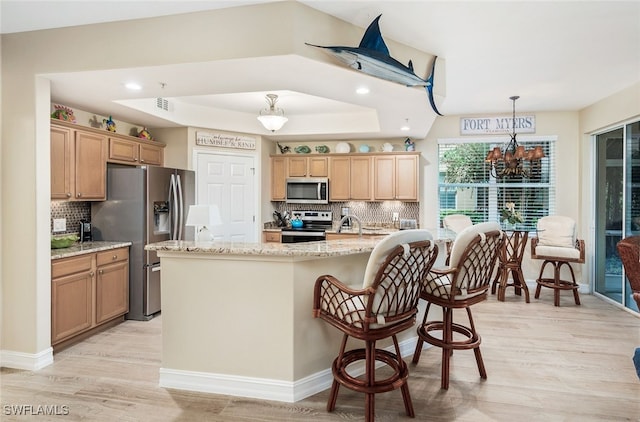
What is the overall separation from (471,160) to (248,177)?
3.47m

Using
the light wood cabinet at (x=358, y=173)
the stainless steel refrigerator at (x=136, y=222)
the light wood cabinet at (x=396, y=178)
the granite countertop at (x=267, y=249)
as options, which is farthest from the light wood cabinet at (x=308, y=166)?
the granite countertop at (x=267, y=249)

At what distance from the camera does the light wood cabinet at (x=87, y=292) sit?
3193 millimetres

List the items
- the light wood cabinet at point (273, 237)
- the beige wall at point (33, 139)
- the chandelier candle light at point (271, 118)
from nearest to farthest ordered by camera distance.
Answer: the beige wall at point (33, 139)
the chandelier candle light at point (271, 118)
the light wood cabinet at point (273, 237)

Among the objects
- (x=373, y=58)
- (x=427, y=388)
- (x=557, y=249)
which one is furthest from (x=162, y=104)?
(x=557, y=249)

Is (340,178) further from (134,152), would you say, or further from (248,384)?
(248,384)

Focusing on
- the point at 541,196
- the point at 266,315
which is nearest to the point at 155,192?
the point at 266,315

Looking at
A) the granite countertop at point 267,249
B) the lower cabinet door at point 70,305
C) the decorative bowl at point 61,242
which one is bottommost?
the lower cabinet door at point 70,305

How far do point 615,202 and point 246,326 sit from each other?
4.85m

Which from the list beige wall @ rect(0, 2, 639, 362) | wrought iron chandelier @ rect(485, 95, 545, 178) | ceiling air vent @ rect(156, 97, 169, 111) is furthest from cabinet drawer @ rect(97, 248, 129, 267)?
wrought iron chandelier @ rect(485, 95, 545, 178)

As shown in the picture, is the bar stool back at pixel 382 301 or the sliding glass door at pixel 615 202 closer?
the bar stool back at pixel 382 301

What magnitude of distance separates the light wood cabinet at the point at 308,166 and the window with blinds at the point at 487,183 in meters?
1.82

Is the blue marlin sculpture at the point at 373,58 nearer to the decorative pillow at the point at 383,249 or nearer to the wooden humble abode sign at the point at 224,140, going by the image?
the decorative pillow at the point at 383,249

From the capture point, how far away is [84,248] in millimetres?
3578

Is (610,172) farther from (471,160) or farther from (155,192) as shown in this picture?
(155,192)
